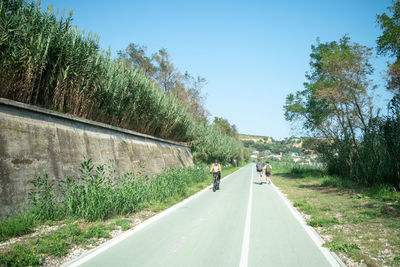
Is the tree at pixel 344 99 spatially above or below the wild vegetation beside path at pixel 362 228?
above

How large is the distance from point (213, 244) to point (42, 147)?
5962 millimetres

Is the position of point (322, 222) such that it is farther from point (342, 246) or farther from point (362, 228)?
point (342, 246)

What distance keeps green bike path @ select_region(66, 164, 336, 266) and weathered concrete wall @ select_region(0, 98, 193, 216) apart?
3273mm

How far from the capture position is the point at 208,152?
3228cm

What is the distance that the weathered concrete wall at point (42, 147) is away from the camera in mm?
6051

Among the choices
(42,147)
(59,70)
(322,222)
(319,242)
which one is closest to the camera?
(319,242)

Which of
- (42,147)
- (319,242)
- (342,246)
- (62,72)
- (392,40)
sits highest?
(392,40)

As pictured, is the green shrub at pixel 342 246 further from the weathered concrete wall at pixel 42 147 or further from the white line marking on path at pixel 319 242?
the weathered concrete wall at pixel 42 147

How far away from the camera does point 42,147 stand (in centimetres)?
725

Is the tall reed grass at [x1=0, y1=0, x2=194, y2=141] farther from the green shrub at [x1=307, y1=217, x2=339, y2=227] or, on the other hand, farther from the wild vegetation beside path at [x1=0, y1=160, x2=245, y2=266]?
the green shrub at [x1=307, y1=217, x2=339, y2=227]

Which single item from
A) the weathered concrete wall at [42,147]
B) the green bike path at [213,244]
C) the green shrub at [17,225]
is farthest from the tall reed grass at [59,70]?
the green bike path at [213,244]

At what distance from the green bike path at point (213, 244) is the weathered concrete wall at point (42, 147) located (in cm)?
327

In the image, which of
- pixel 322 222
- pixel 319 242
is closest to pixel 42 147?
pixel 319 242

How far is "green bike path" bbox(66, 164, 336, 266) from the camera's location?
13.7 ft
